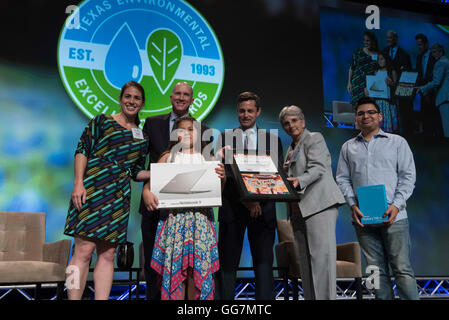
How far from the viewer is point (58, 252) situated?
3.73 meters

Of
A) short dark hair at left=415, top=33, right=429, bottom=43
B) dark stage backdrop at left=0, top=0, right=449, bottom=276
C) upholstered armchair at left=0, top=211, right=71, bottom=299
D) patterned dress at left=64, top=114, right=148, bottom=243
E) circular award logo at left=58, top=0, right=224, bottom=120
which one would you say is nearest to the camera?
patterned dress at left=64, top=114, right=148, bottom=243

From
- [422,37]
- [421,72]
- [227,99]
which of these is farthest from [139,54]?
[422,37]

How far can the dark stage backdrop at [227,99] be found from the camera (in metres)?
4.29

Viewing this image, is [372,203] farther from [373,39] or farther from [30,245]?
[373,39]

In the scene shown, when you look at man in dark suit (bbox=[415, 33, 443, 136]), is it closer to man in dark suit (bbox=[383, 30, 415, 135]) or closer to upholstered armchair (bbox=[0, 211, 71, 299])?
man in dark suit (bbox=[383, 30, 415, 135])

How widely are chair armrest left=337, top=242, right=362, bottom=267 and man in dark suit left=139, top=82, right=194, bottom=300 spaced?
2369mm

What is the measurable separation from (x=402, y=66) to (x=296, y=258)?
3.31m

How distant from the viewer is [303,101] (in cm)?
537

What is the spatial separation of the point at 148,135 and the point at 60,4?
2586mm

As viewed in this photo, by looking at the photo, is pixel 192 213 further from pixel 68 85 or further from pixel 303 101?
pixel 303 101

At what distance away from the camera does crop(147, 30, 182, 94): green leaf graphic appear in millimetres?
4789

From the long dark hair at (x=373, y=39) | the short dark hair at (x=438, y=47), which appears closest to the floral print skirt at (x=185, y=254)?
the long dark hair at (x=373, y=39)

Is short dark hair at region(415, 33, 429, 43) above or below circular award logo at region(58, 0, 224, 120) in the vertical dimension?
above

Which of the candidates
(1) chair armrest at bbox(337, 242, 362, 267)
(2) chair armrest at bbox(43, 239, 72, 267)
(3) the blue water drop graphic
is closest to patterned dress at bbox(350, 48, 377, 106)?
(1) chair armrest at bbox(337, 242, 362, 267)
